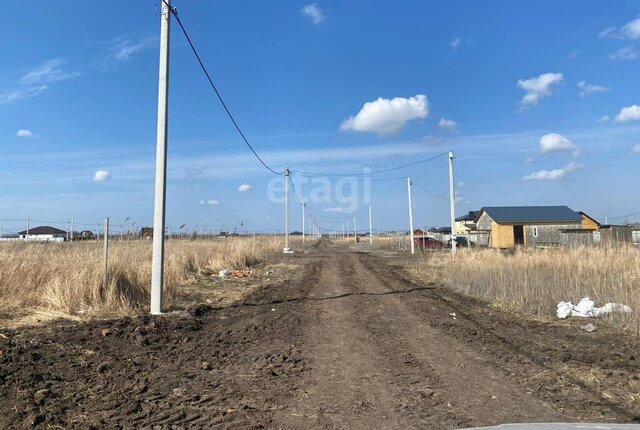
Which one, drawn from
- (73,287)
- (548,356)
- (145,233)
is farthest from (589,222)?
(73,287)

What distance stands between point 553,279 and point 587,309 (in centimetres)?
503

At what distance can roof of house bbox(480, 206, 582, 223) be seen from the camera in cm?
6225

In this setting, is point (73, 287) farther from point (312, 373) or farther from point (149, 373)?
point (312, 373)

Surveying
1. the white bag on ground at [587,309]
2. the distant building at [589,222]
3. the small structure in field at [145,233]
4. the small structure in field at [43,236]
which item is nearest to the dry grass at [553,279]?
the white bag on ground at [587,309]

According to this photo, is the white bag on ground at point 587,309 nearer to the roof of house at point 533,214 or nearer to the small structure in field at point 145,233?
the small structure in field at point 145,233

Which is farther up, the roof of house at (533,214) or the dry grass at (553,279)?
the roof of house at (533,214)

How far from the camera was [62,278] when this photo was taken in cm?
1048

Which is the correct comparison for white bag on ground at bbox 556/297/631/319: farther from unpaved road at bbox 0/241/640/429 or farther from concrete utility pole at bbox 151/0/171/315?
concrete utility pole at bbox 151/0/171/315

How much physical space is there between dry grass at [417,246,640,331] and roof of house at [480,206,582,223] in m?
44.3

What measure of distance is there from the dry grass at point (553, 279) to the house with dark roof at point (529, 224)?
42.6 m

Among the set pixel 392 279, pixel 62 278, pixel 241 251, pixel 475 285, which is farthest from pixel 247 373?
pixel 241 251

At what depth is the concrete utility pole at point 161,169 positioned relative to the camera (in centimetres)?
989

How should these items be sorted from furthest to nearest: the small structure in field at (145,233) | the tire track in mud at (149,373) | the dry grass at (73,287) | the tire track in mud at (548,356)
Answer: the small structure in field at (145,233) → the dry grass at (73,287) → the tire track in mud at (548,356) → the tire track in mud at (149,373)

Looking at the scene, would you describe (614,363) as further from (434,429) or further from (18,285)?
(18,285)
